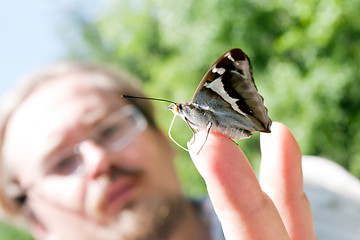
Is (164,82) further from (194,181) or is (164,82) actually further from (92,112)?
(92,112)

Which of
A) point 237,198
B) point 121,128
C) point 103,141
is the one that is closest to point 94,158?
point 103,141

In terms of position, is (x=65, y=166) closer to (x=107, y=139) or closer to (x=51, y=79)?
(x=107, y=139)

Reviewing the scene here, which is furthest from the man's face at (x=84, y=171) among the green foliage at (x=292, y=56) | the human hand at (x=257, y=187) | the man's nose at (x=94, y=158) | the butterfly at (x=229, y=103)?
the green foliage at (x=292, y=56)

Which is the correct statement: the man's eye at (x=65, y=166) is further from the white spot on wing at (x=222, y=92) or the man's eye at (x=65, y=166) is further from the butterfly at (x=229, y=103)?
the white spot on wing at (x=222, y=92)

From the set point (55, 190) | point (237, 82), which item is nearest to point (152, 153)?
point (55, 190)

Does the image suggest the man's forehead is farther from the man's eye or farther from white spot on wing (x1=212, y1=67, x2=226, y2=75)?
white spot on wing (x1=212, y1=67, x2=226, y2=75)

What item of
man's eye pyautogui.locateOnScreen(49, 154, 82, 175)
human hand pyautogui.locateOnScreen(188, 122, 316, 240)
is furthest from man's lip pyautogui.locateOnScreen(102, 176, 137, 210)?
human hand pyautogui.locateOnScreen(188, 122, 316, 240)
